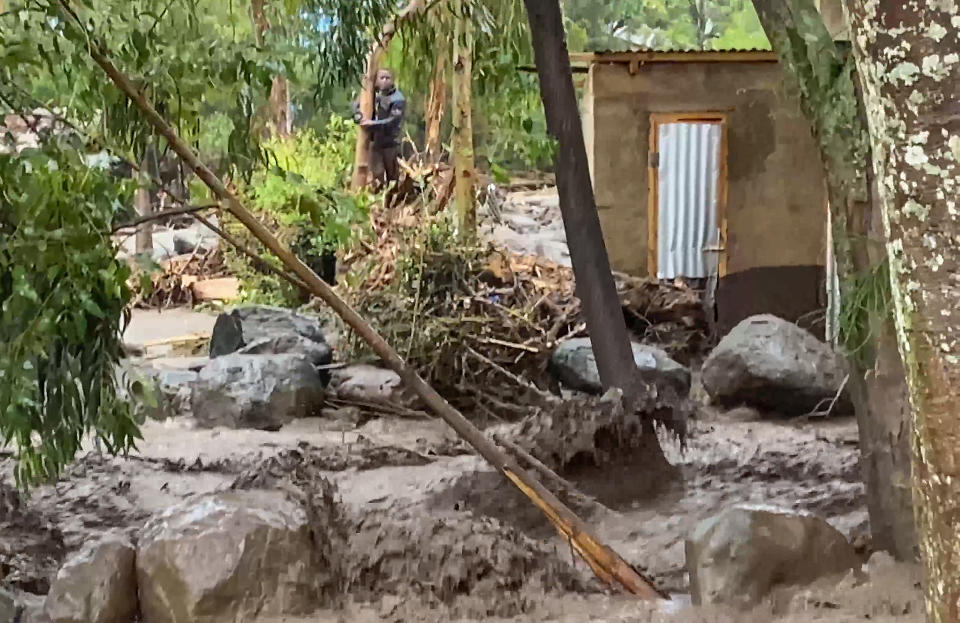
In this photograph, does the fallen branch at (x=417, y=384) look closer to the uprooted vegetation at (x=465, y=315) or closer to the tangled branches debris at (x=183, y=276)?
the uprooted vegetation at (x=465, y=315)

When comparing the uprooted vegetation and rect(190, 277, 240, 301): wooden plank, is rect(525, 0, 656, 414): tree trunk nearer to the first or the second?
the uprooted vegetation

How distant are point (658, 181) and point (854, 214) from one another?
6834mm

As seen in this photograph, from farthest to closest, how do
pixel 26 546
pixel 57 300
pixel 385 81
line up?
pixel 385 81, pixel 26 546, pixel 57 300

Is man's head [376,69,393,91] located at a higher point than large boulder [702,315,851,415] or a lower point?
higher

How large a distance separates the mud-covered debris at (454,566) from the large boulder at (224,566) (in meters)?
0.33

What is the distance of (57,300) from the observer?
3.15 metres

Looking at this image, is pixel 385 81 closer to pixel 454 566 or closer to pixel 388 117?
pixel 388 117

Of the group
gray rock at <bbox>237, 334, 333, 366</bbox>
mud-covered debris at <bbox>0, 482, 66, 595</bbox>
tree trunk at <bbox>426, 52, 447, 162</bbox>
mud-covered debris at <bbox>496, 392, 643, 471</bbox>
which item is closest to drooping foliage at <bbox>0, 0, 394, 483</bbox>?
mud-covered debris at <bbox>0, 482, 66, 595</bbox>

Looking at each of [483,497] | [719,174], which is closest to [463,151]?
[719,174]

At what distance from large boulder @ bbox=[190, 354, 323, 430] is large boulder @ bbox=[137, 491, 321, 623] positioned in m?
3.58

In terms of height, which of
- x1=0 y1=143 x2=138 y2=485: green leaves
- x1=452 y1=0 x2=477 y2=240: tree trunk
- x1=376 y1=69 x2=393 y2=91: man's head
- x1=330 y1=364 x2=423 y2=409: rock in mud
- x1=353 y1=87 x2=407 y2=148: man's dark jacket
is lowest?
x1=330 y1=364 x2=423 y2=409: rock in mud

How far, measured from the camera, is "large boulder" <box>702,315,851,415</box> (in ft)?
25.7

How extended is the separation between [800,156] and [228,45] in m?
7.94

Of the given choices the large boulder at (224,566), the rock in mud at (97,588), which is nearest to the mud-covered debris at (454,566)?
the large boulder at (224,566)
